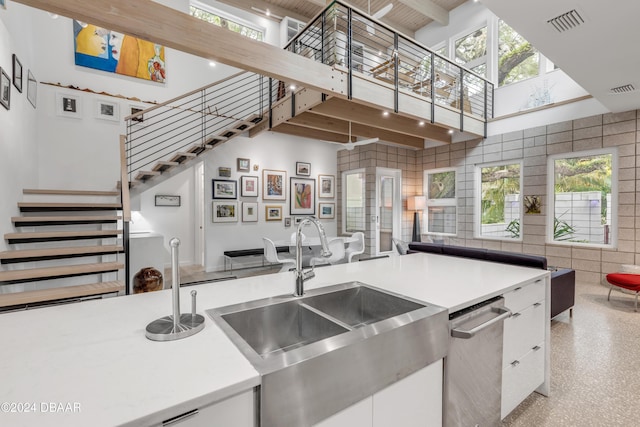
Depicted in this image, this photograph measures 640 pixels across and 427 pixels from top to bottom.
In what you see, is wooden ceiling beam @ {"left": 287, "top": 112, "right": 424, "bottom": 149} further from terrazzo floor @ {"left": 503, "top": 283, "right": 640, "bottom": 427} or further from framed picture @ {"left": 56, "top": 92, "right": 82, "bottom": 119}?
terrazzo floor @ {"left": 503, "top": 283, "right": 640, "bottom": 427}

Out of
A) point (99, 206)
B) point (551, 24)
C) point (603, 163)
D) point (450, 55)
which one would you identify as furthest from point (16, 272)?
point (450, 55)

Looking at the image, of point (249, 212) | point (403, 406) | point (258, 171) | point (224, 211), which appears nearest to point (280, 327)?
point (403, 406)

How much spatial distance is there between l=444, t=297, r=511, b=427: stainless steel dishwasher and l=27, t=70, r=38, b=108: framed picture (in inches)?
236

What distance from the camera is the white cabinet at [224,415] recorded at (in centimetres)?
67

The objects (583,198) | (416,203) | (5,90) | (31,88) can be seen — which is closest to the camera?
(5,90)

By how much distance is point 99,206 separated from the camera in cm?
402

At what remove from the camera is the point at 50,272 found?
9.61 feet

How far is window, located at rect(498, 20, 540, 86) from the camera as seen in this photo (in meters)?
5.86

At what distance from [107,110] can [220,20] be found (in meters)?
3.25

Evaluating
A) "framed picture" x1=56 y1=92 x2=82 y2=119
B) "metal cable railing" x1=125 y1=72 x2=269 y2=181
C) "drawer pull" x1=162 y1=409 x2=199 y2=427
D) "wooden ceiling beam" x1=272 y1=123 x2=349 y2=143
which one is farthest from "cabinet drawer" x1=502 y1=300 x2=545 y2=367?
"framed picture" x1=56 y1=92 x2=82 y2=119

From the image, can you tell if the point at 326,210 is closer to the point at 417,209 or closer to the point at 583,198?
the point at 417,209

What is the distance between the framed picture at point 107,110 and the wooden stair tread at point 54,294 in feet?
12.4

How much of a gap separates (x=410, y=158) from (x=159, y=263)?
6302 millimetres

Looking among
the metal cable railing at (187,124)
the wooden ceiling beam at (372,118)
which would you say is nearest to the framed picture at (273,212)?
the metal cable railing at (187,124)
